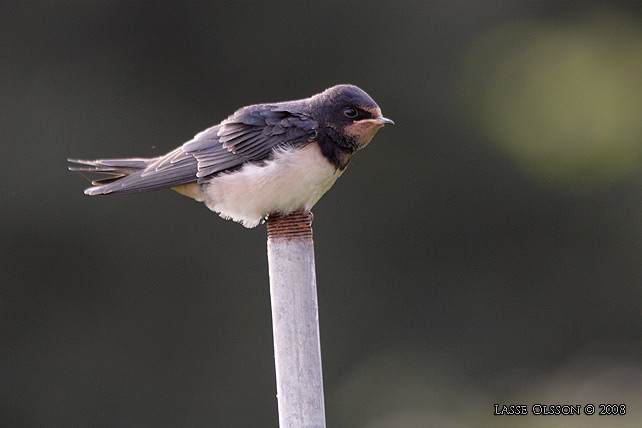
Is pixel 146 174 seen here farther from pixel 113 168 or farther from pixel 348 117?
pixel 348 117

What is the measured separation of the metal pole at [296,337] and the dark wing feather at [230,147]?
0.70m

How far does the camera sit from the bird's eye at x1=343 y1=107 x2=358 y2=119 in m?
2.93

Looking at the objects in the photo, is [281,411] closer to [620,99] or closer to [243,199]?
[243,199]

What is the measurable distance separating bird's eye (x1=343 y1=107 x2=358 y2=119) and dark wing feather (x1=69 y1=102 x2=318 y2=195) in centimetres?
11

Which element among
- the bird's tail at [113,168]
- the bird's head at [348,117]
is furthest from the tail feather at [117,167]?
the bird's head at [348,117]

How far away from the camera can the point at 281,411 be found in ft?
7.41

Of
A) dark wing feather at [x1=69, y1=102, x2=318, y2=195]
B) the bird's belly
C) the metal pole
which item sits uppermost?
dark wing feather at [x1=69, y1=102, x2=318, y2=195]

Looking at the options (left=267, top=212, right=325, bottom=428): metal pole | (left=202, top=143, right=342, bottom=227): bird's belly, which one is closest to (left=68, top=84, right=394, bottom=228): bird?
(left=202, top=143, right=342, bottom=227): bird's belly

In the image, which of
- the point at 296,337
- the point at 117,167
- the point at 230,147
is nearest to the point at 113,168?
the point at 117,167

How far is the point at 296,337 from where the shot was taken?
226 centimetres

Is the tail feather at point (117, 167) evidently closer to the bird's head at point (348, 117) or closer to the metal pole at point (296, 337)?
the bird's head at point (348, 117)

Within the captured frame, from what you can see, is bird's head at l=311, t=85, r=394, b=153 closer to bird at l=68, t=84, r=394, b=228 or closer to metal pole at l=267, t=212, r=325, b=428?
bird at l=68, t=84, r=394, b=228

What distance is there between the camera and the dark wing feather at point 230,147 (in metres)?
2.95

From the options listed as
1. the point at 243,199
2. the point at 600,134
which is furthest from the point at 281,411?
the point at 600,134
